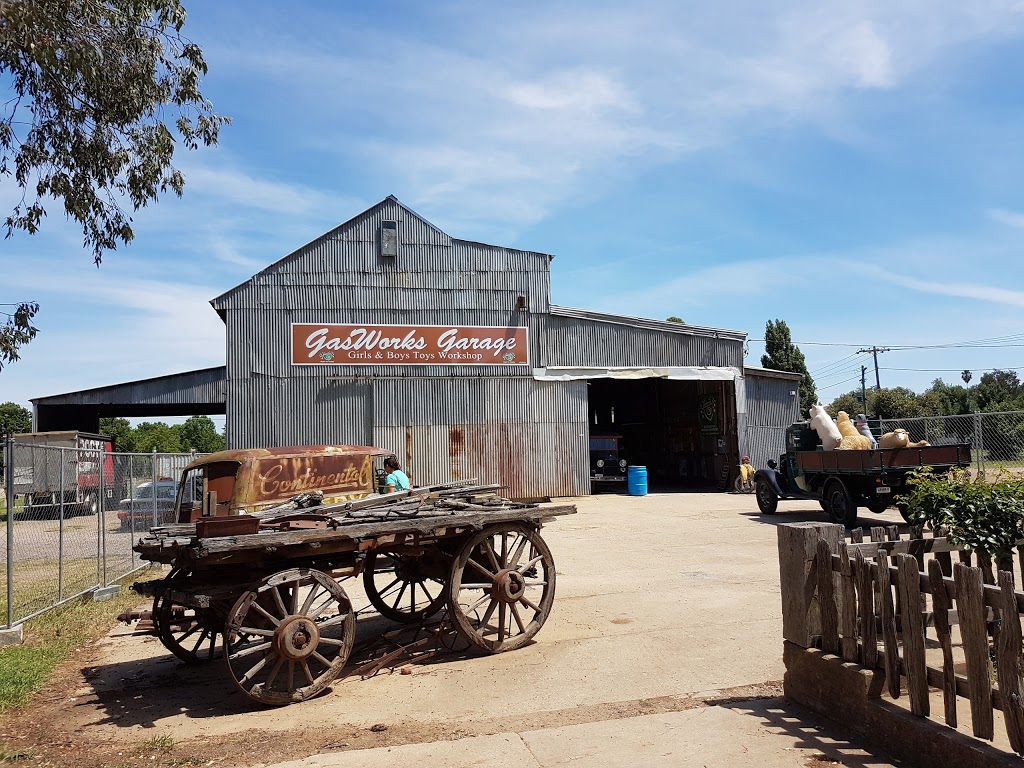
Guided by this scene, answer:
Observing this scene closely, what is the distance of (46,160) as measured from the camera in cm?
1067

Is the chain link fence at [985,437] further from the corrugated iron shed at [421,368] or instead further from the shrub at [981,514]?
the shrub at [981,514]

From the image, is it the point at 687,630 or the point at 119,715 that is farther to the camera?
the point at 687,630

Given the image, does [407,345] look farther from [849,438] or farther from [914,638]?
[914,638]

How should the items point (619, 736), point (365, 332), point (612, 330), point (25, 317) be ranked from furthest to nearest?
point (612, 330) → point (365, 332) → point (25, 317) → point (619, 736)

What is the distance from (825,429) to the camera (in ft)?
55.8

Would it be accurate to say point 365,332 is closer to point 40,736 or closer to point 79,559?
point 79,559

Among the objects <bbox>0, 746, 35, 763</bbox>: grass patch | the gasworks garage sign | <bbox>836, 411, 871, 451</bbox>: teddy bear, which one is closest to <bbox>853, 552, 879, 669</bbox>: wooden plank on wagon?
<bbox>0, 746, 35, 763</bbox>: grass patch

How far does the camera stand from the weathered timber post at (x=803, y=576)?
5.51 metres

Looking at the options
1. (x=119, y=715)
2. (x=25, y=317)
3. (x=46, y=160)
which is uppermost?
(x=46, y=160)

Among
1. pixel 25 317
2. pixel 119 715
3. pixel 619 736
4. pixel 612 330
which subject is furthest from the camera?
pixel 612 330

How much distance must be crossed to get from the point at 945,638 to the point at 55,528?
980cm

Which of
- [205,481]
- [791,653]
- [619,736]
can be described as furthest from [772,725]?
[205,481]

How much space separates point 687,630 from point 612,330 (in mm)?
18335

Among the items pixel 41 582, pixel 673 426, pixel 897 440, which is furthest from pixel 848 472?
pixel 673 426
